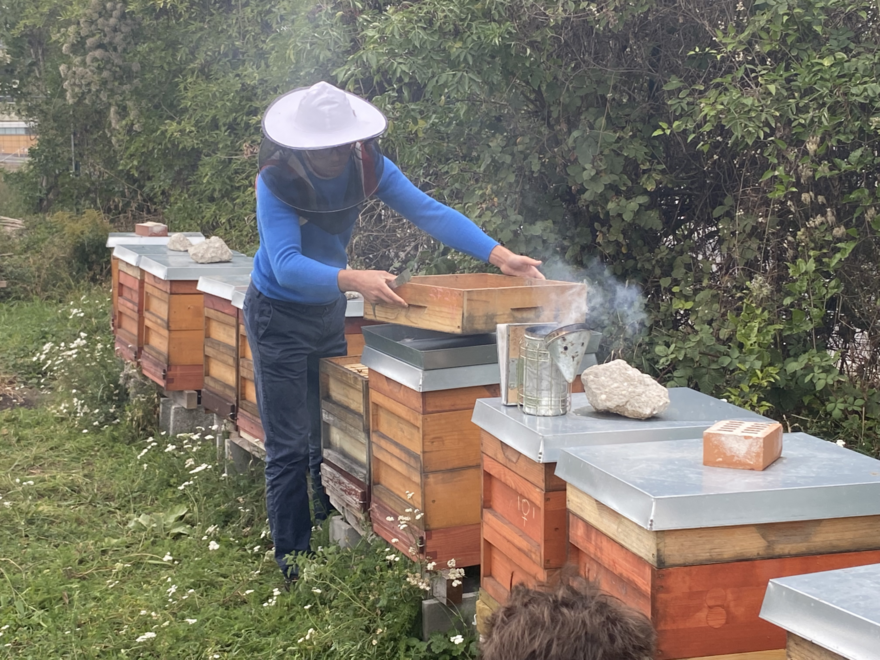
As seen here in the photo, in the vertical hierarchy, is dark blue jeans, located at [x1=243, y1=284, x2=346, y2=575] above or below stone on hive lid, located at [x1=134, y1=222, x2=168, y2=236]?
below

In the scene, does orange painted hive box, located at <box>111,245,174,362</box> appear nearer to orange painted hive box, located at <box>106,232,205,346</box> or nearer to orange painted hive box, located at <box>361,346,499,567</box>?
orange painted hive box, located at <box>106,232,205,346</box>

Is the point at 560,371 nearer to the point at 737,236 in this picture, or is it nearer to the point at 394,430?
the point at 394,430

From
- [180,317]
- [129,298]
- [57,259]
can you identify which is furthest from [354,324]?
[57,259]

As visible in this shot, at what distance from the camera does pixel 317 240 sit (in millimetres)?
3494

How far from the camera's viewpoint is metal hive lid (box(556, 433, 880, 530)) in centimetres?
172

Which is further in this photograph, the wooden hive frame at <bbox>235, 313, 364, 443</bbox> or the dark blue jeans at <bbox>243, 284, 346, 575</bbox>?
the wooden hive frame at <bbox>235, 313, 364, 443</bbox>

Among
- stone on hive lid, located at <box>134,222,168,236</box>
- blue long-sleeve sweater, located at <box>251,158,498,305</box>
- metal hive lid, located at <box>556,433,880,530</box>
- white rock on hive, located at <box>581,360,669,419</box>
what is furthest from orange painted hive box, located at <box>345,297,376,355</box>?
stone on hive lid, located at <box>134,222,168,236</box>

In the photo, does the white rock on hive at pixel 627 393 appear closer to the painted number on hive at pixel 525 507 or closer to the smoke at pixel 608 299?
the painted number on hive at pixel 525 507

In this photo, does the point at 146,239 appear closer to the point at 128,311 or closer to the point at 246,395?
the point at 128,311

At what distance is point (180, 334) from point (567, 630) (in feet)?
14.7

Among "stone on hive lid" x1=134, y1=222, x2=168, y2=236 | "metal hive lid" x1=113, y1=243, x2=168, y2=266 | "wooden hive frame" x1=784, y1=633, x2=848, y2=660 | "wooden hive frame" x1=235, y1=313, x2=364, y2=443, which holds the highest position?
"stone on hive lid" x1=134, y1=222, x2=168, y2=236

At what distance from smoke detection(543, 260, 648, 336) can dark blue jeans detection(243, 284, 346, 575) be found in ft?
4.89

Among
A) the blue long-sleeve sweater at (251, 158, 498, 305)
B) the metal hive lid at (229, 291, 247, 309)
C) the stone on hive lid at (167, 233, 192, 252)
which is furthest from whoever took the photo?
the stone on hive lid at (167, 233, 192, 252)

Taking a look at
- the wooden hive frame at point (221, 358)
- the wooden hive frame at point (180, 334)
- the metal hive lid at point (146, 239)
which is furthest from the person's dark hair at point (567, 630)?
the metal hive lid at point (146, 239)
